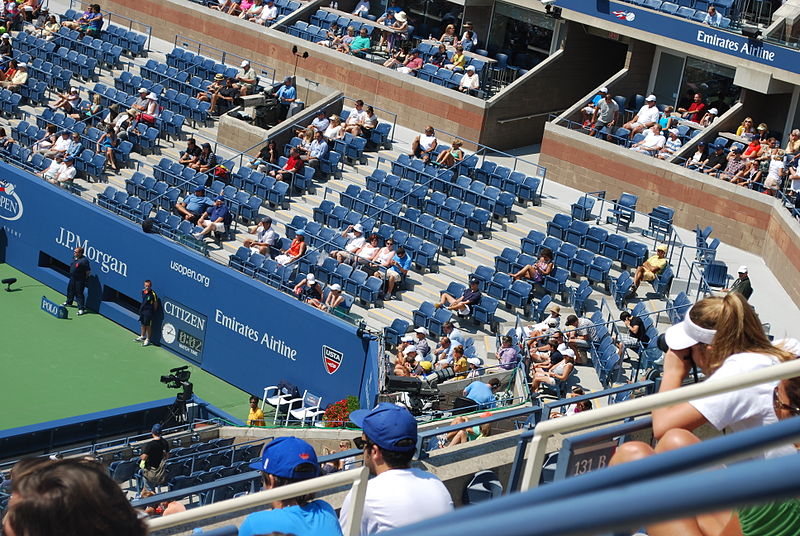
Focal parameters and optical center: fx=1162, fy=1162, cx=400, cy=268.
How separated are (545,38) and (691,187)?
736 centimetres

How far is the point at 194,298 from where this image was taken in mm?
21562

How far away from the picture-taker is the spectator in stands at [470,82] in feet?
85.5

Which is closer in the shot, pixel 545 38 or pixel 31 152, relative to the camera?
pixel 31 152

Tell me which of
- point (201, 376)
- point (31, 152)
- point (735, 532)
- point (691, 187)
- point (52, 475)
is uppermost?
point (52, 475)

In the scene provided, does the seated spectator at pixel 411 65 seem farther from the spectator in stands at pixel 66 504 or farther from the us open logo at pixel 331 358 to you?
the spectator in stands at pixel 66 504

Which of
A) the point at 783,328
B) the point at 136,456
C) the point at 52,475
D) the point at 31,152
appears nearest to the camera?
the point at 52,475

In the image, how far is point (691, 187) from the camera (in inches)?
893

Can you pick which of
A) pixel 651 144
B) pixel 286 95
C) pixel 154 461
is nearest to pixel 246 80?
pixel 286 95

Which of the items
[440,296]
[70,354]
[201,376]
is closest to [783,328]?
[440,296]

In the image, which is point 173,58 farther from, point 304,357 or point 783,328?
point 783,328

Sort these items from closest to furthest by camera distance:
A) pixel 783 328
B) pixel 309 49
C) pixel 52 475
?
pixel 52 475, pixel 783 328, pixel 309 49

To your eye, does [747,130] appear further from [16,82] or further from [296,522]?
[296,522]

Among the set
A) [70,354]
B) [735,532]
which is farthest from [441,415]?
[735,532]

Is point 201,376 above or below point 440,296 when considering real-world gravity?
below
